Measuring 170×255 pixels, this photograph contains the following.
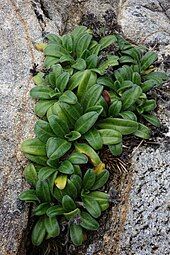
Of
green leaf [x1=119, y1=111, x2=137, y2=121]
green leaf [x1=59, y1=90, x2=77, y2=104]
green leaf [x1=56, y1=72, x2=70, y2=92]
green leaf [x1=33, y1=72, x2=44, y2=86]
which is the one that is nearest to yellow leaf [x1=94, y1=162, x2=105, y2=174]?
green leaf [x1=119, y1=111, x2=137, y2=121]

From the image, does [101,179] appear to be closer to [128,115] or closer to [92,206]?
[92,206]

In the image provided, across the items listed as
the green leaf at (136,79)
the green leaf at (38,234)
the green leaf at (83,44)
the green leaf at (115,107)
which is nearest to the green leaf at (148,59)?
the green leaf at (136,79)

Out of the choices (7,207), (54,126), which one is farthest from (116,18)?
(7,207)

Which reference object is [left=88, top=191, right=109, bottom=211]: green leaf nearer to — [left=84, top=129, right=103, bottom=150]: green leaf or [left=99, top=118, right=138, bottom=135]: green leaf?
[left=84, top=129, right=103, bottom=150]: green leaf

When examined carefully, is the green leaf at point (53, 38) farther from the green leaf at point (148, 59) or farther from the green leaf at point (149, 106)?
the green leaf at point (149, 106)

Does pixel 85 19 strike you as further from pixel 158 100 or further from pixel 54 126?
pixel 54 126

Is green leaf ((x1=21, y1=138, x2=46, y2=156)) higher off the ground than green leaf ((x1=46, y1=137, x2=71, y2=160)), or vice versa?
green leaf ((x1=46, y1=137, x2=71, y2=160))
